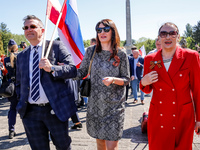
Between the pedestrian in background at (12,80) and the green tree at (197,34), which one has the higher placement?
the green tree at (197,34)

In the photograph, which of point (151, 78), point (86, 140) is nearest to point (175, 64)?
point (151, 78)

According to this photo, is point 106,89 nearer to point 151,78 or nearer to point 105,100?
point 105,100

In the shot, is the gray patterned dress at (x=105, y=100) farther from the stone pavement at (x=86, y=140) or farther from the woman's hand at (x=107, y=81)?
the stone pavement at (x=86, y=140)

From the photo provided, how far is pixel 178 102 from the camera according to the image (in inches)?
87.4

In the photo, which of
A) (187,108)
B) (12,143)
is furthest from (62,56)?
(12,143)

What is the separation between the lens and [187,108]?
2219 mm

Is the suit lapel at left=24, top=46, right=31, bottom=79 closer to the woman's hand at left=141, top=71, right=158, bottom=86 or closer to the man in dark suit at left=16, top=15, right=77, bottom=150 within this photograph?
the man in dark suit at left=16, top=15, right=77, bottom=150

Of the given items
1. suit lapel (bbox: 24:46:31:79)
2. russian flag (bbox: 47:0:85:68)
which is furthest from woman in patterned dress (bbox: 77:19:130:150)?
russian flag (bbox: 47:0:85:68)

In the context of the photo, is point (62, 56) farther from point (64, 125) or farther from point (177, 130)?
point (177, 130)

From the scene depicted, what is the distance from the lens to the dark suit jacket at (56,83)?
250 cm

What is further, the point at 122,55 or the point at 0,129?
the point at 0,129

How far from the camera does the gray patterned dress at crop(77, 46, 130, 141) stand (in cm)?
269

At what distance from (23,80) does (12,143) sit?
2.14m

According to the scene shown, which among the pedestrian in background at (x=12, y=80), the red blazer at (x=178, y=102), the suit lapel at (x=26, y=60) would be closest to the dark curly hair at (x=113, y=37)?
the red blazer at (x=178, y=102)
